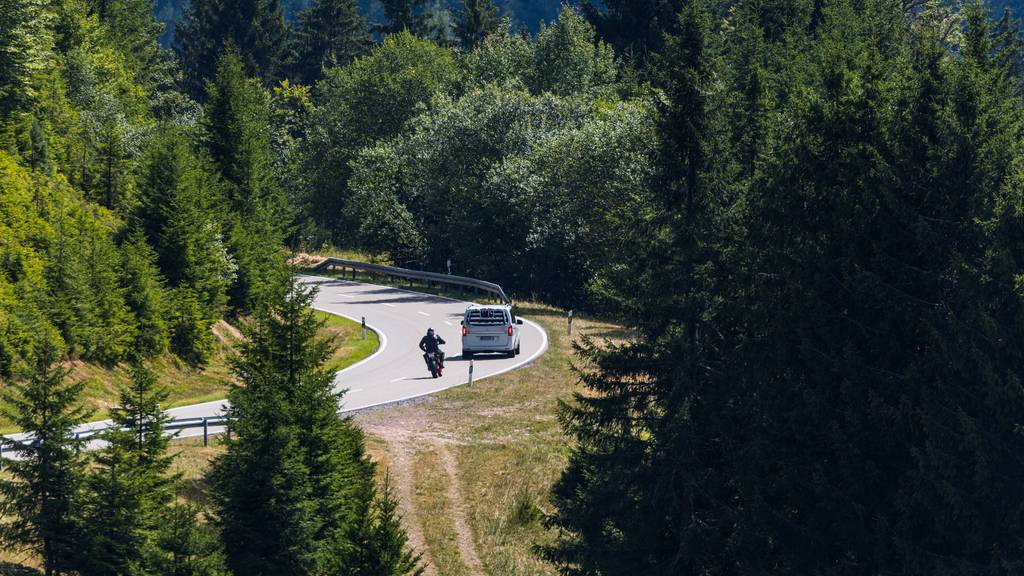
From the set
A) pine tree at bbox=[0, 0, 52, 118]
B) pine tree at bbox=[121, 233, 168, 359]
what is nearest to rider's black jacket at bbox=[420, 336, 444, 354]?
pine tree at bbox=[121, 233, 168, 359]

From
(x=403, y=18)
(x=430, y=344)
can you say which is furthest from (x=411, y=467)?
(x=403, y=18)

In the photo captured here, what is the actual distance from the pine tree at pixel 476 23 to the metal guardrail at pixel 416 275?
42.3 meters

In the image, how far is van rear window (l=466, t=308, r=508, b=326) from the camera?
37438 mm

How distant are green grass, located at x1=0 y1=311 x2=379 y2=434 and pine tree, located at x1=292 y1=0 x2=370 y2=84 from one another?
69.1 metres

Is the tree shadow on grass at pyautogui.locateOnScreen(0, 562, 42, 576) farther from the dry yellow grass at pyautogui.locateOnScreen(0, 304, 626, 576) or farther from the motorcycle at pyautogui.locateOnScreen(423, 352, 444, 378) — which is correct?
the motorcycle at pyautogui.locateOnScreen(423, 352, 444, 378)

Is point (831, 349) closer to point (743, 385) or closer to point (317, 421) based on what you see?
point (743, 385)

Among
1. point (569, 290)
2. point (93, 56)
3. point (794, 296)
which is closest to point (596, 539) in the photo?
point (794, 296)

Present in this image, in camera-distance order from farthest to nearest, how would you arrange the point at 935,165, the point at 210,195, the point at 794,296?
the point at 210,195
the point at 794,296
the point at 935,165

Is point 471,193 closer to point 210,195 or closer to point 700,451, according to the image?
point 210,195

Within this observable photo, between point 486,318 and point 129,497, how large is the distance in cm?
2059

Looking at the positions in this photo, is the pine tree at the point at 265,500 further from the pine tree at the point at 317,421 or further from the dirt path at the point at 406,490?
the dirt path at the point at 406,490

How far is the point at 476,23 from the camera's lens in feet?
334

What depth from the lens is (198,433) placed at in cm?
2644

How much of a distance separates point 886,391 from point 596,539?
663 cm
